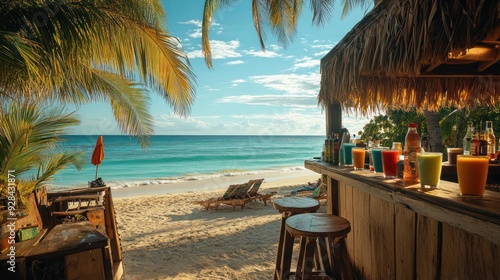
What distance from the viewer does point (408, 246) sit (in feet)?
5.49

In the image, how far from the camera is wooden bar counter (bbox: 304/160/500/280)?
1050mm

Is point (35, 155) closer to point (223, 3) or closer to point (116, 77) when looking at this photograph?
point (116, 77)

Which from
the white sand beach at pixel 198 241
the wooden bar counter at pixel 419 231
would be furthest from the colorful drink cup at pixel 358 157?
the white sand beach at pixel 198 241

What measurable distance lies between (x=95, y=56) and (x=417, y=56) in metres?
4.13

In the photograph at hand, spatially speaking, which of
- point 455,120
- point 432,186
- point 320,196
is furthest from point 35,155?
point 455,120

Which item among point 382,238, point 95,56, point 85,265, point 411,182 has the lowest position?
point 85,265

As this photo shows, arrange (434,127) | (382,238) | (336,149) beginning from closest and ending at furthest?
(382,238), (336,149), (434,127)

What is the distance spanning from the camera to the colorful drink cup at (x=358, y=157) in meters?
2.29

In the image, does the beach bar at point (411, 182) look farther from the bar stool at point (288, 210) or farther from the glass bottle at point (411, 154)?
the bar stool at point (288, 210)

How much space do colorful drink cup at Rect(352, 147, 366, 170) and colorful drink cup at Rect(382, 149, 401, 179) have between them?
488mm

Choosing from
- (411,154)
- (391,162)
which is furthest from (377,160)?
(411,154)

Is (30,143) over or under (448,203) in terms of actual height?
over

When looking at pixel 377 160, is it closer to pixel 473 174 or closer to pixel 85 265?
pixel 473 174

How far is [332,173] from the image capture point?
247 cm
